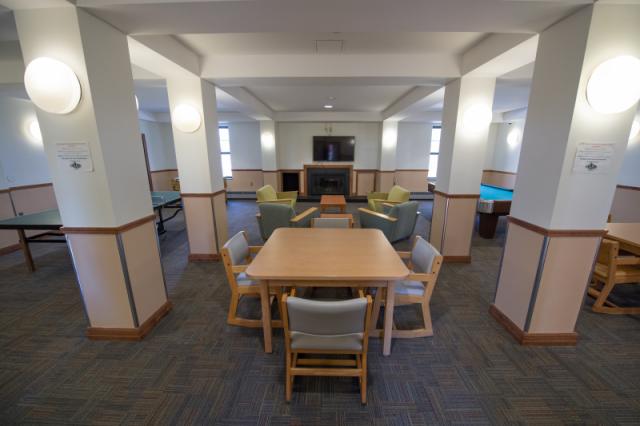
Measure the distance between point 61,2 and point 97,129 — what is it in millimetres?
708

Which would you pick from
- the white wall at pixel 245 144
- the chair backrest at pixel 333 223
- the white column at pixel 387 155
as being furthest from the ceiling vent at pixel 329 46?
the white wall at pixel 245 144

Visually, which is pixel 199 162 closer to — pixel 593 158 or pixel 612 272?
pixel 593 158

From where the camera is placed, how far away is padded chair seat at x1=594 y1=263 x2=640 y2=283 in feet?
7.07

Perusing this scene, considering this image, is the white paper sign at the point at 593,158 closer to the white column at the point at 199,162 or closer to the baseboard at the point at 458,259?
the baseboard at the point at 458,259

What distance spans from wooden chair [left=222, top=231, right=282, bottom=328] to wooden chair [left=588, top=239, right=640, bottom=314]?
9.32ft

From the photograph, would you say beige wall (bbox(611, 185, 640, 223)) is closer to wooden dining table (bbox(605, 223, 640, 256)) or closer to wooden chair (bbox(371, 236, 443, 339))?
wooden dining table (bbox(605, 223, 640, 256))

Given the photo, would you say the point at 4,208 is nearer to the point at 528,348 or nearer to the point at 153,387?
the point at 153,387

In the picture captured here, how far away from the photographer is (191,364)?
1.71 meters

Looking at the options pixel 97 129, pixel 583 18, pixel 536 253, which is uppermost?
pixel 583 18

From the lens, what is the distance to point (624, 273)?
217 cm

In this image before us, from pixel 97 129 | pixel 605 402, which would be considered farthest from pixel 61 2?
pixel 605 402

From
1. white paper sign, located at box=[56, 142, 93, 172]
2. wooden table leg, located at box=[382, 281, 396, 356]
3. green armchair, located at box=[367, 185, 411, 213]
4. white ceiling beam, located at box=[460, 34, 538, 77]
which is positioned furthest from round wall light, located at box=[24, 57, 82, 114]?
green armchair, located at box=[367, 185, 411, 213]

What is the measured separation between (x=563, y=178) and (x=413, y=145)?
6825 mm

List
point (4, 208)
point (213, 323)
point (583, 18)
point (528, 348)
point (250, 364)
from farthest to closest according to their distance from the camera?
point (4, 208) < point (213, 323) < point (528, 348) < point (250, 364) < point (583, 18)
